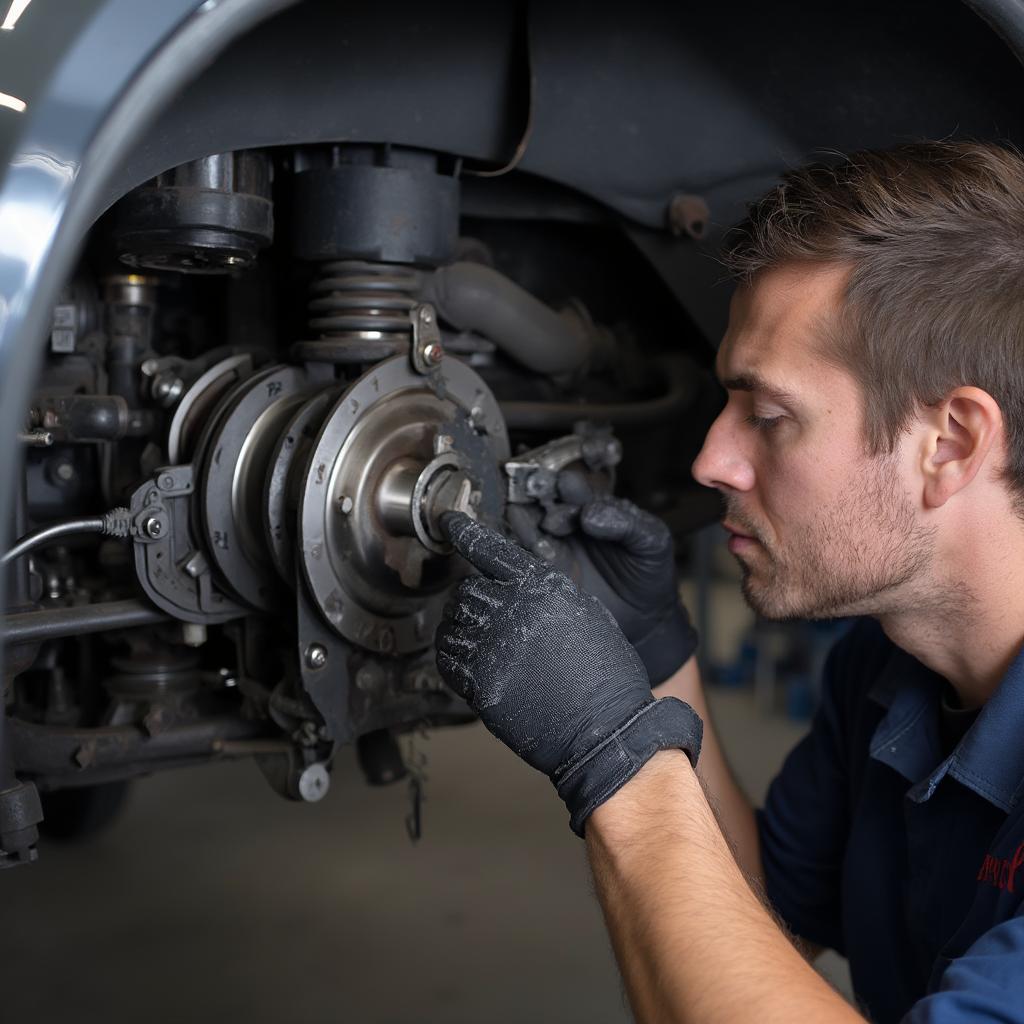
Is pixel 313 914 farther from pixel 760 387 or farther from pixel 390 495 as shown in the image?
pixel 760 387

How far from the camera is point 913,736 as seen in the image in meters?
1.21

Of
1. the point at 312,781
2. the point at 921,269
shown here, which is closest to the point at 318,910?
the point at 312,781

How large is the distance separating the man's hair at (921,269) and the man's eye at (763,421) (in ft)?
0.26

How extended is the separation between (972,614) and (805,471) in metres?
0.21

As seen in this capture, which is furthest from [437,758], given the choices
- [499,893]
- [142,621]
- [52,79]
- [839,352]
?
[52,79]

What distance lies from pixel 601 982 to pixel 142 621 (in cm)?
121

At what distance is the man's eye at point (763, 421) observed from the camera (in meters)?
1.11

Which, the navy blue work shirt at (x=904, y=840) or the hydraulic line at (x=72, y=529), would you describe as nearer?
the navy blue work shirt at (x=904, y=840)

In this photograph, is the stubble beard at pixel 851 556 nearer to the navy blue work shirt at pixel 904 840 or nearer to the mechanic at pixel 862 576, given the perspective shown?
the mechanic at pixel 862 576

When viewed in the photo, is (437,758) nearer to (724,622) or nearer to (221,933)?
(221,933)

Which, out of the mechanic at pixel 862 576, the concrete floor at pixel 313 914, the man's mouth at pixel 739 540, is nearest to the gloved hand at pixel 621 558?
the mechanic at pixel 862 576

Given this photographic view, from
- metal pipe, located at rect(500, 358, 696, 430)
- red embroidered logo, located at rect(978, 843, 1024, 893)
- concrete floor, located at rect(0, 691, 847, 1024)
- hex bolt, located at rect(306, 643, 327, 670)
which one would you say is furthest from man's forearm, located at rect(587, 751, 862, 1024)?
concrete floor, located at rect(0, 691, 847, 1024)

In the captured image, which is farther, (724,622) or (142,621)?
(724,622)

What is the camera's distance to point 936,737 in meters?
1.21
